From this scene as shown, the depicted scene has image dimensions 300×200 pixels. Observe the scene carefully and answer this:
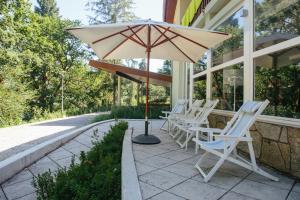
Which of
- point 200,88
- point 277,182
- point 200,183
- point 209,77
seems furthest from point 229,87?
point 200,183

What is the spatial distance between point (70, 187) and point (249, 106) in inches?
96.1

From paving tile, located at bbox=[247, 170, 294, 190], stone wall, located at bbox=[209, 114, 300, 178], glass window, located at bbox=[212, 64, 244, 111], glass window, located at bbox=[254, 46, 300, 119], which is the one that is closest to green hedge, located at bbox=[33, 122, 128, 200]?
paving tile, located at bbox=[247, 170, 294, 190]

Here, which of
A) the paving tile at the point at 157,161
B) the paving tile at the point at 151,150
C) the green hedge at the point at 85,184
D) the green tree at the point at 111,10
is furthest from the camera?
the green tree at the point at 111,10

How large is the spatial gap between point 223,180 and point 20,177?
3.00 meters

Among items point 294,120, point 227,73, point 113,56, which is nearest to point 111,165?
point 294,120

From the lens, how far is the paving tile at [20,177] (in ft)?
11.8

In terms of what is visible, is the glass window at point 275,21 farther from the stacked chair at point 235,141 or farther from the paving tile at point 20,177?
the paving tile at point 20,177

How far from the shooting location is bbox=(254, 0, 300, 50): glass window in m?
3.08

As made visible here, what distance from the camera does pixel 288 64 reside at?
317cm

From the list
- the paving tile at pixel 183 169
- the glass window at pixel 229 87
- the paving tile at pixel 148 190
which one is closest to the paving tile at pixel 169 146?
the paving tile at pixel 183 169

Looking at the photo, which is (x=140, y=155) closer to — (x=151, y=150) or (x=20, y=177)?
(x=151, y=150)

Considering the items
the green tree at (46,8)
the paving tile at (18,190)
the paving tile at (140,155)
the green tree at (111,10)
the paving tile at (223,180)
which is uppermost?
the green tree at (46,8)

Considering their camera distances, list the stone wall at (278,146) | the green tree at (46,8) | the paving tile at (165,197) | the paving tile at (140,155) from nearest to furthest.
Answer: the paving tile at (165,197)
the stone wall at (278,146)
the paving tile at (140,155)
the green tree at (46,8)

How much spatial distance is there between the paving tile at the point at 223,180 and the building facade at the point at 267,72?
0.75m
